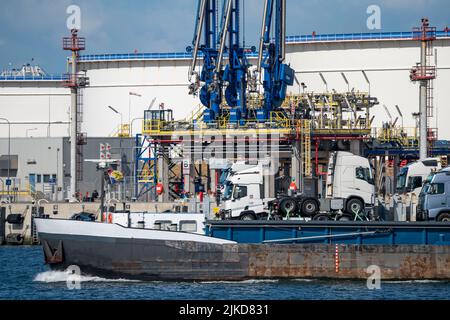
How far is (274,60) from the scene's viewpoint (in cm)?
7106

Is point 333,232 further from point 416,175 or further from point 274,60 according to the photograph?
point 274,60

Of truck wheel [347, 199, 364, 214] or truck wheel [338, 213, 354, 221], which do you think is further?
truck wheel [347, 199, 364, 214]

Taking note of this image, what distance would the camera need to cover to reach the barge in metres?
38.6

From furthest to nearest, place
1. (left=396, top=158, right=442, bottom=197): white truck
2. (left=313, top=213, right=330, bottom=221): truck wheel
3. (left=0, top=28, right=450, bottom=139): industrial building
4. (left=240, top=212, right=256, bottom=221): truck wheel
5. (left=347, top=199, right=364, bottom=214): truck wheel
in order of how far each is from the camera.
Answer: (left=0, top=28, right=450, bottom=139): industrial building
(left=396, top=158, right=442, bottom=197): white truck
(left=240, top=212, right=256, bottom=221): truck wheel
(left=347, top=199, right=364, bottom=214): truck wheel
(left=313, top=213, right=330, bottom=221): truck wheel

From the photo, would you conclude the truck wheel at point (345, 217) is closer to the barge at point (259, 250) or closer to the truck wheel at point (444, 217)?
the barge at point (259, 250)

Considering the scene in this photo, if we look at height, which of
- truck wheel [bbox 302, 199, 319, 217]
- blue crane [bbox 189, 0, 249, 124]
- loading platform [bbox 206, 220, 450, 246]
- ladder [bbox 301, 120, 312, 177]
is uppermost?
blue crane [bbox 189, 0, 249, 124]

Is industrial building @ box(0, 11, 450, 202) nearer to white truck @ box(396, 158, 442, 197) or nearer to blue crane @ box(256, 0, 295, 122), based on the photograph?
blue crane @ box(256, 0, 295, 122)

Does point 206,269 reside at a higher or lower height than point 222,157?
lower

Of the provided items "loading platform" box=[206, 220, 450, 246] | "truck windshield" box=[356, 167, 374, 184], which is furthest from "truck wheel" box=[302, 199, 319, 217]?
"loading platform" box=[206, 220, 450, 246]

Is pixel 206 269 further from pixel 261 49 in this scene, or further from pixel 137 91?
pixel 137 91

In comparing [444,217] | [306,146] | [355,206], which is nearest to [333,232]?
[355,206]

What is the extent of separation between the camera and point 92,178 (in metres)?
82.9

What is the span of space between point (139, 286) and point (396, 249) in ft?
32.6

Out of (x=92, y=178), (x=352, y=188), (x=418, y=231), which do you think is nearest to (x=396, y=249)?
(x=418, y=231)
